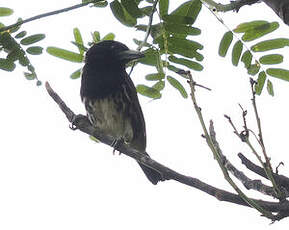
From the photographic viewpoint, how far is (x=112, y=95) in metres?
4.73

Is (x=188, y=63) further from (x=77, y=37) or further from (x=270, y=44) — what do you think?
(x=77, y=37)

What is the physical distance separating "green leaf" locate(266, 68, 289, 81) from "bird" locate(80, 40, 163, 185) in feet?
5.32

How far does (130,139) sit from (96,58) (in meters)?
0.68

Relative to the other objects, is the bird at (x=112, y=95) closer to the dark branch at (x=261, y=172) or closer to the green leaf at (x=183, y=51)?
the green leaf at (x=183, y=51)

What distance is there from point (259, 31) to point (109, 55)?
6.52 feet

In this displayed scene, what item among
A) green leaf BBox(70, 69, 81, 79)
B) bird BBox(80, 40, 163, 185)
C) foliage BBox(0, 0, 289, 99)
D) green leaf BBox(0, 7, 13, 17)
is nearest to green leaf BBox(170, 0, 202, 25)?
foliage BBox(0, 0, 289, 99)

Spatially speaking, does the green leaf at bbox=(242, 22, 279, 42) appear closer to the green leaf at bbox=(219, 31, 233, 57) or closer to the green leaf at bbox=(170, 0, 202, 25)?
the green leaf at bbox=(219, 31, 233, 57)

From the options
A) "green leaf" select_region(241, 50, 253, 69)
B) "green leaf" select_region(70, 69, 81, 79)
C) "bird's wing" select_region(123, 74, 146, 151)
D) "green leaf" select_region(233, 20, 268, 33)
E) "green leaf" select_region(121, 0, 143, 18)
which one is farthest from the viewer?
"bird's wing" select_region(123, 74, 146, 151)

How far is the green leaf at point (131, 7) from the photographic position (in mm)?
2939

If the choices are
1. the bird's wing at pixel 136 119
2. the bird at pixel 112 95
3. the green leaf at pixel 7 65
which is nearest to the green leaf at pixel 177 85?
the green leaf at pixel 7 65

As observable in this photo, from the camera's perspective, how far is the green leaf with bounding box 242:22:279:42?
303cm

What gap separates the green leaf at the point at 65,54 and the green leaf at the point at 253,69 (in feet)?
3.99

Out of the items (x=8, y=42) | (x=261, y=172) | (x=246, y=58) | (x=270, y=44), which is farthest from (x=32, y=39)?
(x=261, y=172)

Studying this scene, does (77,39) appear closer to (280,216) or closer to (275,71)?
(275,71)
